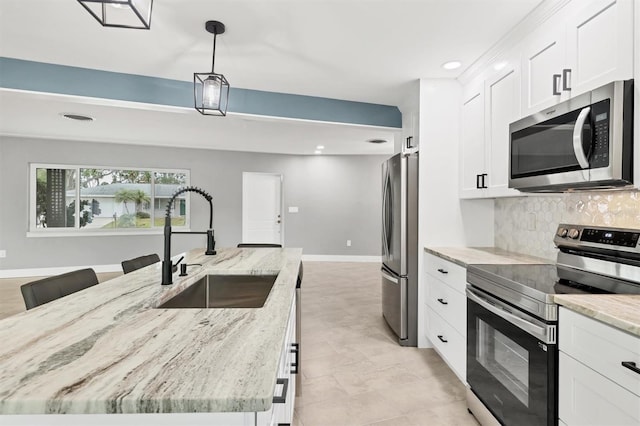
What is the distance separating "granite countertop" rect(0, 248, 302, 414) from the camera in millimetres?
597

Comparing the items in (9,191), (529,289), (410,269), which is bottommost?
(410,269)

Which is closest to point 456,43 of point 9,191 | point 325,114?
point 325,114

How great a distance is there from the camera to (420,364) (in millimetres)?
2633

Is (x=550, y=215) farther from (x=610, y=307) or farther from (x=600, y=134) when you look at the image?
(x=610, y=307)

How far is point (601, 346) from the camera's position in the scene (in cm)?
112

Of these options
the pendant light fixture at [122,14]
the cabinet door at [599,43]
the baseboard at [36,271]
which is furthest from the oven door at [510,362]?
the baseboard at [36,271]

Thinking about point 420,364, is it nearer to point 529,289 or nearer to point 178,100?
point 529,289

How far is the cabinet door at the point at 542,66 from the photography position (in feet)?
5.99

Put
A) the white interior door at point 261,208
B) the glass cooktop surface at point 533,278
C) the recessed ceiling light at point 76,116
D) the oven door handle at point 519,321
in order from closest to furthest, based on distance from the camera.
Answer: the oven door handle at point 519,321 < the glass cooktop surface at point 533,278 < the recessed ceiling light at point 76,116 < the white interior door at point 261,208

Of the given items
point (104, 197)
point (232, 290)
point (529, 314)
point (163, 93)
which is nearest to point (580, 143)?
point (529, 314)

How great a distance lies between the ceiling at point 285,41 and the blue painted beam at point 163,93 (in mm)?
75

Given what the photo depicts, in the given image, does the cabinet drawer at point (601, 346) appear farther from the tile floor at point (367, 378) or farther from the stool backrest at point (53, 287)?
the stool backrest at point (53, 287)

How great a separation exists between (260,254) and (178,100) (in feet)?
6.14

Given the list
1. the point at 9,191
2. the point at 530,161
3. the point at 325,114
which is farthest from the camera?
the point at 9,191
